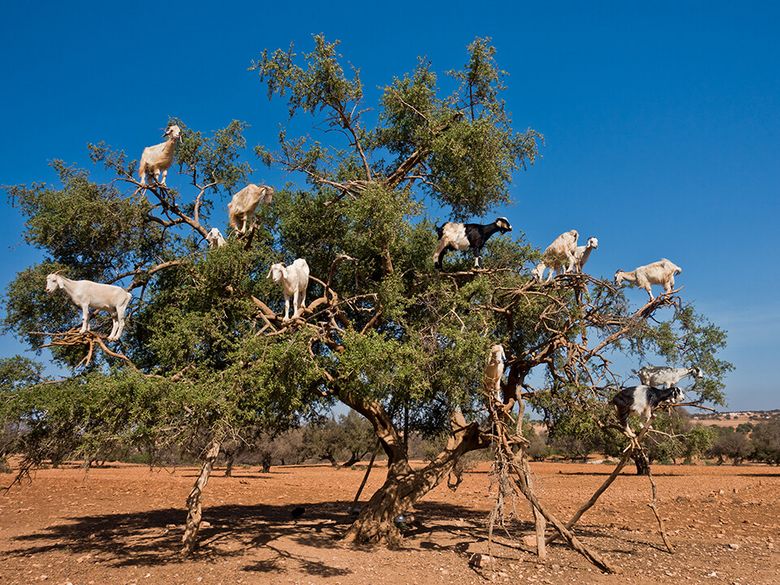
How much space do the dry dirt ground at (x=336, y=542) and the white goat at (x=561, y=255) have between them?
4.30 metres

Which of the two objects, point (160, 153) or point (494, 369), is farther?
point (160, 153)

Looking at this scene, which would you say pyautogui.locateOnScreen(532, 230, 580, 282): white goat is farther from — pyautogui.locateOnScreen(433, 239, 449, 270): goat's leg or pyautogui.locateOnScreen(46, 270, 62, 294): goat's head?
pyautogui.locateOnScreen(46, 270, 62, 294): goat's head

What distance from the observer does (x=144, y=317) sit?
39.7 ft

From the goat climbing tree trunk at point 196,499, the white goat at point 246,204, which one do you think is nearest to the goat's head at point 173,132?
the white goat at point 246,204

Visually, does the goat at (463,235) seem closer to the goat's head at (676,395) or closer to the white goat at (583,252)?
the white goat at (583,252)

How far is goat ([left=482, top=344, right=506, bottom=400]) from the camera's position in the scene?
868cm

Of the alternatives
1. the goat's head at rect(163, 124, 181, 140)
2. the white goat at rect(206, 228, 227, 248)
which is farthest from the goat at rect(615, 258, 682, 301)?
the goat's head at rect(163, 124, 181, 140)

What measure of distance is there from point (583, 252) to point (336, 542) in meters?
7.63

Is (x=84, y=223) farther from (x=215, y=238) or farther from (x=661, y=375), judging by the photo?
(x=661, y=375)

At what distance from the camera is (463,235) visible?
37.9 ft

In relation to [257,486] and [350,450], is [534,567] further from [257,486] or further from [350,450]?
[350,450]

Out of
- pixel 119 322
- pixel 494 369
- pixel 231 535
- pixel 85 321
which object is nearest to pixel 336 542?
pixel 231 535

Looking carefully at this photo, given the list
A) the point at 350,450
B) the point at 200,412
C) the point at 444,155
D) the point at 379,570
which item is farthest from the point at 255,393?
the point at 350,450

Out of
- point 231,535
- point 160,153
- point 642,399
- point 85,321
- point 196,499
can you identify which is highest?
point 160,153
